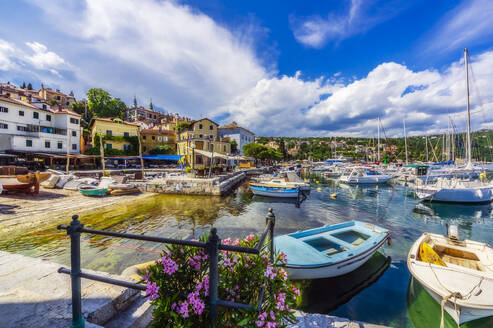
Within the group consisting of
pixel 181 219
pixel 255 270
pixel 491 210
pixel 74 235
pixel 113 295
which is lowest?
pixel 491 210

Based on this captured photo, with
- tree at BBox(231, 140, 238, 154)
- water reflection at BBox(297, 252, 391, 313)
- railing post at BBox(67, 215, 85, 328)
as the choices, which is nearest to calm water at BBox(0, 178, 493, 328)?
water reflection at BBox(297, 252, 391, 313)

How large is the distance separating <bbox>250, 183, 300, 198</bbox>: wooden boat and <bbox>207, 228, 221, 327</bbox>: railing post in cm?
1784

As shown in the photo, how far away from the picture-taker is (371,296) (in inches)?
228

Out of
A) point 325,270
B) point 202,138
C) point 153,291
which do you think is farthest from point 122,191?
point 202,138

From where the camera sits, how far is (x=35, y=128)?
95.3ft

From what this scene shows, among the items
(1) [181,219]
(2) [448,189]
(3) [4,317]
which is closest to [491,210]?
(2) [448,189]

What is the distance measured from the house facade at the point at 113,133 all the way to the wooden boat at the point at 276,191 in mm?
27558

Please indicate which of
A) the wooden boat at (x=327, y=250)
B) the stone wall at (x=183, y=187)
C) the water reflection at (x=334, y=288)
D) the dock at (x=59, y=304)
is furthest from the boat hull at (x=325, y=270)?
the stone wall at (x=183, y=187)

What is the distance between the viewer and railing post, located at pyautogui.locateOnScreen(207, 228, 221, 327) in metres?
1.52

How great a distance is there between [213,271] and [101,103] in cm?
6020

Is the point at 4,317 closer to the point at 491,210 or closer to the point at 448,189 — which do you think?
the point at 448,189

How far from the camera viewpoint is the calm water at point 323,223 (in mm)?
5449

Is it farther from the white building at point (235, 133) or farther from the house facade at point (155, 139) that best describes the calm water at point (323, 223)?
the white building at point (235, 133)

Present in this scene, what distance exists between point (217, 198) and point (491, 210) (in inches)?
965
